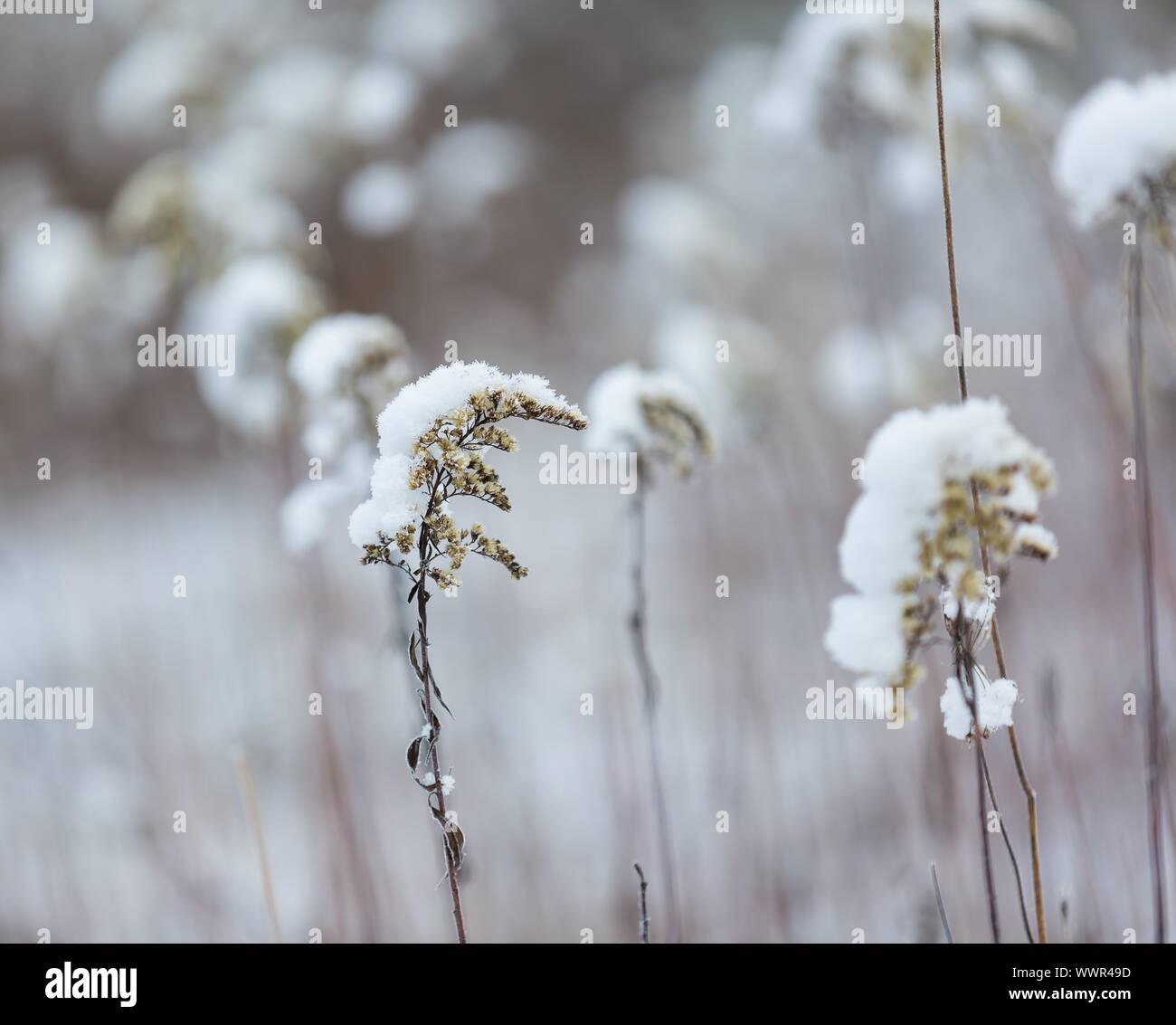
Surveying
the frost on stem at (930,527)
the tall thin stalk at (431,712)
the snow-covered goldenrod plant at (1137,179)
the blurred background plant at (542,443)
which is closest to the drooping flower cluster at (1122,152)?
the snow-covered goldenrod plant at (1137,179)

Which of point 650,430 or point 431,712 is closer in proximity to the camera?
point 431,712

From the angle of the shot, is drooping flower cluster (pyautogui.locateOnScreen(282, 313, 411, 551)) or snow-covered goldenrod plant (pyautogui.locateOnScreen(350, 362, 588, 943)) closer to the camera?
snow-covered goldenrod plant (pyautogui.locateOnScreen(350, 362, 588, 943))

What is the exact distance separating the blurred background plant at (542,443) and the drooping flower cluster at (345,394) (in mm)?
431

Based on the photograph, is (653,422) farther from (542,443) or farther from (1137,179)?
(542,443)

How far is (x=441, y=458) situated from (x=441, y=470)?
13 mm

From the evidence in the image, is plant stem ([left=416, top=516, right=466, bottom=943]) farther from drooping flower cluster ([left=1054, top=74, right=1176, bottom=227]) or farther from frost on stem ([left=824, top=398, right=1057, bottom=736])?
drooping flower cluster ([left=1054, top=74, right=1176, bottom=227])

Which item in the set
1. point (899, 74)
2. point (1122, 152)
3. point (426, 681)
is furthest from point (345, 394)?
point (899, 74)

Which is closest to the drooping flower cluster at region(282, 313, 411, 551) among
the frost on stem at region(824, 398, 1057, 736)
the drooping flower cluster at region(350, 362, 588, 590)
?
the drooping flower cluster at region(350, 362, 588, 590)

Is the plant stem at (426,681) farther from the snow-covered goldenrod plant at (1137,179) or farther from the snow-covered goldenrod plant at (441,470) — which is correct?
the snow-covered goldenrod plant at (1137,179)

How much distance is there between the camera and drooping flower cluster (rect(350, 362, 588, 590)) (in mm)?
901

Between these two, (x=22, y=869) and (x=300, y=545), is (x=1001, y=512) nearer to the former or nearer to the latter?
(x=300, y=545)

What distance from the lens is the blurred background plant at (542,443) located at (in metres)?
2.19

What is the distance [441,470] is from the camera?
0.91m

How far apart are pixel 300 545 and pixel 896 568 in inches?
39.7
